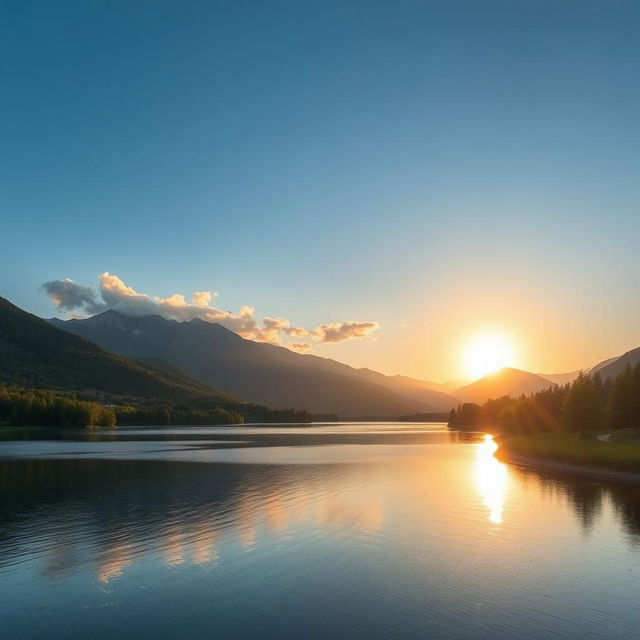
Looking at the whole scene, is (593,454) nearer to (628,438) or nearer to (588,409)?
(628,438)

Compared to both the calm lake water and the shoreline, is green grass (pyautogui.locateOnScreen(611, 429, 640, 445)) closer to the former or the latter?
the shoreline

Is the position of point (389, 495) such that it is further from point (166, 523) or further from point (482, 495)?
point (166, 523)

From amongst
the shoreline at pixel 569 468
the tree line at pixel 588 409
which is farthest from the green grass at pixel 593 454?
the tree line at pixel 588 409

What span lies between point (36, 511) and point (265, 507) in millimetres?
17613

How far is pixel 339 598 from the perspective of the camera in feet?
82.1

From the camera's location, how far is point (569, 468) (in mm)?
79062

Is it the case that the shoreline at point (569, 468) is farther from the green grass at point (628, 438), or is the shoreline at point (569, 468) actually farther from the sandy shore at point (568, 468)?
the green grass at point (628, 438)

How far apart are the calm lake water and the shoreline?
25.0 feet

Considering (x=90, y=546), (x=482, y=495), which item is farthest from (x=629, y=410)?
(x=90, y=546)

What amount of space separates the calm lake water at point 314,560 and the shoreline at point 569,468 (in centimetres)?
762

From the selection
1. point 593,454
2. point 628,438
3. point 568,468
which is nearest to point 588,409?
point 628,438

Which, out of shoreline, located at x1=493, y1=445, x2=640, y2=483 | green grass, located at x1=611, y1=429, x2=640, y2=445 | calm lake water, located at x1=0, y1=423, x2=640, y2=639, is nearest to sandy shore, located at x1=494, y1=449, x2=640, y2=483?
shoreline, located at x1=493, y1=445, x2=640, y2=483

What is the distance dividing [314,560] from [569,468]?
59.9 meters

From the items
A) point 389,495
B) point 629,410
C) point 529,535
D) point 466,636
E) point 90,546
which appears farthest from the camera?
point 629,410
